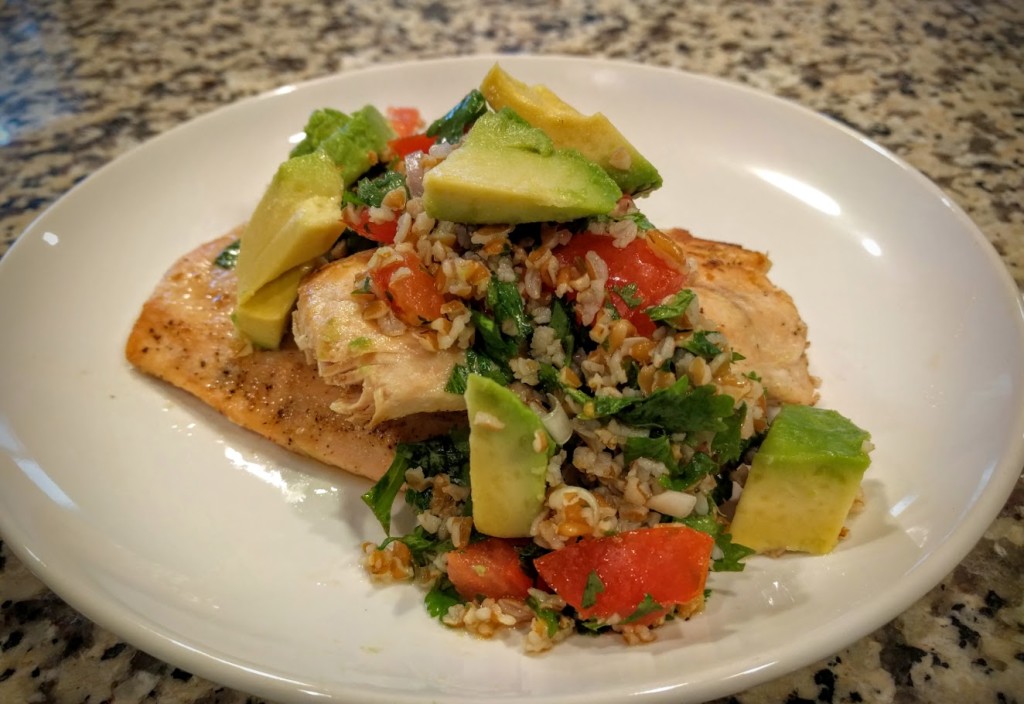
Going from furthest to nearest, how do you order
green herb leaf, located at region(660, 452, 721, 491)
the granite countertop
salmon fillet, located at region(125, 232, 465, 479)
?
the granite countertop
salmon fillet, located at region(125, 232, 465, 479)
green herb leaf, located at region(660, 452, 721, 491)

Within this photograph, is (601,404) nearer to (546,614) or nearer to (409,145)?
(546,614)

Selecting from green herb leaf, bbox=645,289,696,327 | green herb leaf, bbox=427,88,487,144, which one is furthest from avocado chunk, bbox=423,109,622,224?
green herb leaf, bbox=427,88,487,144

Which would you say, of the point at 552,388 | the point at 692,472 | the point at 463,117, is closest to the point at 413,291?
the point at 552,388

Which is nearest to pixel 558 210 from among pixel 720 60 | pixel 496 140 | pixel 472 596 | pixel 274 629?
pixel 496 140

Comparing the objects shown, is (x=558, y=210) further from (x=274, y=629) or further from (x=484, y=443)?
(x=274, y=629)

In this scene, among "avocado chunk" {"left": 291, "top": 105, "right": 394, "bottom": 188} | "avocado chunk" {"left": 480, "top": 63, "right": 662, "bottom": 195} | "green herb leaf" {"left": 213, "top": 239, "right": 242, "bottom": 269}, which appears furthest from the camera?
"green herb leaf" {"left": 213, "top": 239, "right": 242, "bottom": 269}

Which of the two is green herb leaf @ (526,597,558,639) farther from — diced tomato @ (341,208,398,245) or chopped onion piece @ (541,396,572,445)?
diced tomato @ (341,208,398,245)
